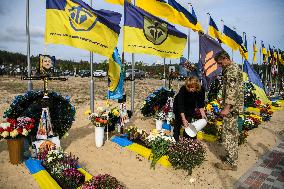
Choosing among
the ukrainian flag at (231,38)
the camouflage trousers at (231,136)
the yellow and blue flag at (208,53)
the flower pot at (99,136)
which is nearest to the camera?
the camouflage trousers at (231,136)

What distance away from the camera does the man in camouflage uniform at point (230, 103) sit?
6.19 m

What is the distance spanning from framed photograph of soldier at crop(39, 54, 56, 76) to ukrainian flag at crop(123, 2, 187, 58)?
2.35 m

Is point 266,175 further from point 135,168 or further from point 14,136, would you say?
point 14,136

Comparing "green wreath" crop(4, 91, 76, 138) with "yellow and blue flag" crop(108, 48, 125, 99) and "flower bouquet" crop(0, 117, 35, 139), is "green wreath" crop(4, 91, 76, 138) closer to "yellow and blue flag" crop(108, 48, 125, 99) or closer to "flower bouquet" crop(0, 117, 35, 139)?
"flower bouquet" crop(0, 117, 35, 139)

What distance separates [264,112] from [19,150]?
38.5 feet

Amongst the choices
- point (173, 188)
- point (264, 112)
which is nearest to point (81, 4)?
point (173, 188)

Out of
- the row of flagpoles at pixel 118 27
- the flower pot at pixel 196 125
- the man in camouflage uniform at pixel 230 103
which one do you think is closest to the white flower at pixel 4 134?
the row of flagpoles at pixel 118 27

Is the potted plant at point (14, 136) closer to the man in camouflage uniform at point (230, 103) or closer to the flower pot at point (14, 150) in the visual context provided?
the flower pot at point (14, 150)

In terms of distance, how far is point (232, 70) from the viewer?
6.21 metres

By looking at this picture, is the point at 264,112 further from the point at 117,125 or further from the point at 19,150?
the point at 19,150

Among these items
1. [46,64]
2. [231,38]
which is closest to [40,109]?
[46,64]

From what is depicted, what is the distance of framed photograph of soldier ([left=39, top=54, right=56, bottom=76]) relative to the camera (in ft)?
21.4

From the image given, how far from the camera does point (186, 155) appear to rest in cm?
634

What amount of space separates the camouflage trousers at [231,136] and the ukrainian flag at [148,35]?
11.8ft
